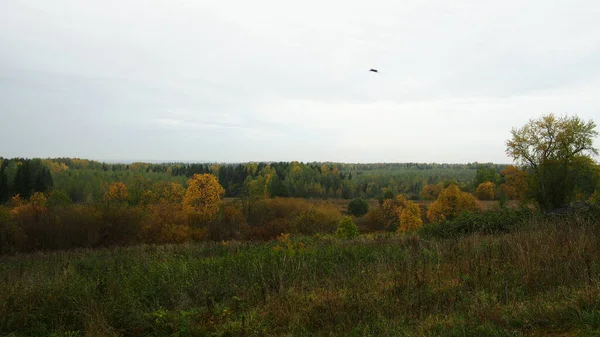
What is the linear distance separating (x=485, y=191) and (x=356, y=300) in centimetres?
9161

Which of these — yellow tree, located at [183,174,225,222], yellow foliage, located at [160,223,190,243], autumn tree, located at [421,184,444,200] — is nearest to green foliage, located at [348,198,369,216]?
yellow tree, located at [183,174,225,222]

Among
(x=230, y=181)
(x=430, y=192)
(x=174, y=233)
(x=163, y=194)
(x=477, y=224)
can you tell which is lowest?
(x=174, y=233)

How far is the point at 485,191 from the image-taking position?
280 ft

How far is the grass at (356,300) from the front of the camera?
4.21m

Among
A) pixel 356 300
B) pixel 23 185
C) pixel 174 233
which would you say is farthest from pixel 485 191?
pixel 23 185

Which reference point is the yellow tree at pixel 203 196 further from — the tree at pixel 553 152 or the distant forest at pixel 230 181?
the tree at pixel 553 152

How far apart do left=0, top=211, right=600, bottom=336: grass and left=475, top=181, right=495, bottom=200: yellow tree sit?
86.8 metres

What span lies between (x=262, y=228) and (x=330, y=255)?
118ft

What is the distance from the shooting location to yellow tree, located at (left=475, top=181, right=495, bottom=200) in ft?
279

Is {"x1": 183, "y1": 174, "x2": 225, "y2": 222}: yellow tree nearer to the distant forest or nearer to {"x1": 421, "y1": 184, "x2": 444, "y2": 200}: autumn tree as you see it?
the distant forest

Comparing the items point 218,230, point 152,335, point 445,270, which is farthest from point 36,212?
point 445,270

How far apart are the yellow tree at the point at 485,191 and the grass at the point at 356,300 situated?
86.8 meters

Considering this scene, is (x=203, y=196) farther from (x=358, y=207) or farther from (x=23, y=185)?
(x=23, y=185)

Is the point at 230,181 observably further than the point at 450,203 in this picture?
Result: Yes
